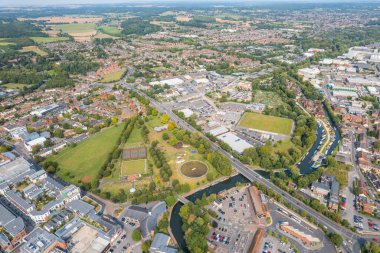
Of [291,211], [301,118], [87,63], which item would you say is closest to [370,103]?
[301,118]

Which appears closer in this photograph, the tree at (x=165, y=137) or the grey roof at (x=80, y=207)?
the grey roof at (x=80, y=207)

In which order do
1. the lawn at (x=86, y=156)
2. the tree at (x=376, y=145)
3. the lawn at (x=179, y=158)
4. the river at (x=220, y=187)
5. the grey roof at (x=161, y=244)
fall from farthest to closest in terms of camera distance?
the tree at (x=376, y=145), the lawn at (x=86, y=156), the lawn at (x=179, y=158), the river at (x=220, y=187), the grey roof at (x=161, y=244)

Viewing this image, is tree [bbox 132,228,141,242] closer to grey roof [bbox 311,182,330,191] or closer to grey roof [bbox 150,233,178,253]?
grey roof [bbox 150,233,178,253]

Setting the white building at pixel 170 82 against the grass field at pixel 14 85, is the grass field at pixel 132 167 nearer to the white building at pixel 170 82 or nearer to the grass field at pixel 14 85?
the white building at pixel 170 82

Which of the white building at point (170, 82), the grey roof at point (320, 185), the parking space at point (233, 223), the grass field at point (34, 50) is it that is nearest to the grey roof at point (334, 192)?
the grey roof at point (320, 185)

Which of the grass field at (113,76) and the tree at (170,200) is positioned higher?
the tree at (170,200)

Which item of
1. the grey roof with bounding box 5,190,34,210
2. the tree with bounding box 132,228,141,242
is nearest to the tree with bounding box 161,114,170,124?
the grey roof with bounding box 5,190,34,210

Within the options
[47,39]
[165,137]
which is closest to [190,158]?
[165,137]
